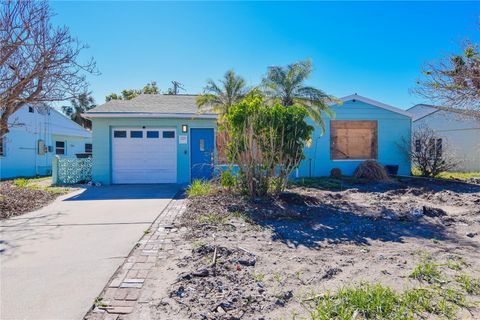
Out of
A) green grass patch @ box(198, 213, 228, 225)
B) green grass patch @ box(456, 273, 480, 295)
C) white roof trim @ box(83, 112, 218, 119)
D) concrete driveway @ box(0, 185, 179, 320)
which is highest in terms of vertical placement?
white roof trim @ box(83, 112, 218, 119)

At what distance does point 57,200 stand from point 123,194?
1866 mm

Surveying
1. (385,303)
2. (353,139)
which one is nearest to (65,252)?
(385,303)

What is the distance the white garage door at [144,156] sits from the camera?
11906 mm

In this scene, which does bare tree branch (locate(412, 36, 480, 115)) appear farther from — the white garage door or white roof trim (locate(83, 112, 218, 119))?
the white garage door

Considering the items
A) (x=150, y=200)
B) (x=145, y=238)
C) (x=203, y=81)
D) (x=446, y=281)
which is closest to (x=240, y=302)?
(x=446, y=281)

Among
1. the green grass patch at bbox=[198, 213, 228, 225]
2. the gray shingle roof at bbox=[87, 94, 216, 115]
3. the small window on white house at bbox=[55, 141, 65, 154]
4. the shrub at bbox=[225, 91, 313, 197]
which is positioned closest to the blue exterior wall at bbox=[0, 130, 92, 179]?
the small window on white house at bbox=[55, 141, 65, 154]

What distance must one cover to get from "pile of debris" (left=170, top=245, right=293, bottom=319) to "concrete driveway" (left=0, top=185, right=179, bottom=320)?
0.94 meters

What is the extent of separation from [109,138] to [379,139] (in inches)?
503

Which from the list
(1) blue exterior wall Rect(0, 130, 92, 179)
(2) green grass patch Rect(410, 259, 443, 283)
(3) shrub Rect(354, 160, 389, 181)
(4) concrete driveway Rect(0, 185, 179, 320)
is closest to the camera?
(4) concrete driveway Rect(0, 185, 179, 320)

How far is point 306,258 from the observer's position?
12.3ft

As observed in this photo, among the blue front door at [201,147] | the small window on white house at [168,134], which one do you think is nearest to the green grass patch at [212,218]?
the blue front door at [201,147]

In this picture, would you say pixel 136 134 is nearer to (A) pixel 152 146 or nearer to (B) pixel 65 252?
(A) pixel 152 146

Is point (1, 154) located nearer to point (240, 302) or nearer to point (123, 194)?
point (123, 194)

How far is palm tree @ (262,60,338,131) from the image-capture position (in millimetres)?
11406
